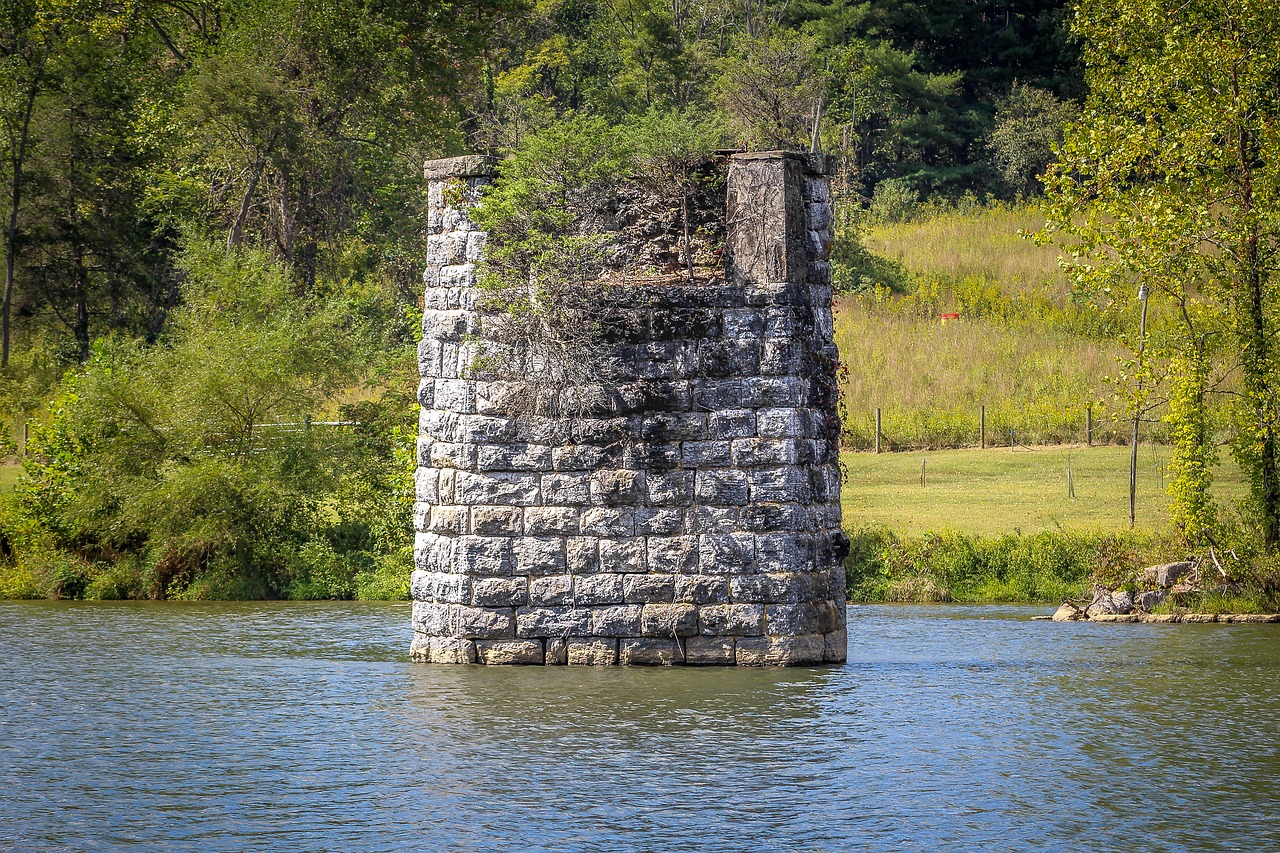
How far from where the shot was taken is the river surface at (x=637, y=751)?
30.6 feet

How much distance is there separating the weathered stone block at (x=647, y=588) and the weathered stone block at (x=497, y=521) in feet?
3.81

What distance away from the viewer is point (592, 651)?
13.9m

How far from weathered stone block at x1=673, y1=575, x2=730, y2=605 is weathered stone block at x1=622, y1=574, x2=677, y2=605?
7 centimetres

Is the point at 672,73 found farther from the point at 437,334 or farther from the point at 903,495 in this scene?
the point at 437,334

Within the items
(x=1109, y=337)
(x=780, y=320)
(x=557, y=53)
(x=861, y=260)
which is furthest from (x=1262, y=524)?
(x=557, y=53)

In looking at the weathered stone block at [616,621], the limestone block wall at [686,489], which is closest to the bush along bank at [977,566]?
the limestone block wall at [686,489]

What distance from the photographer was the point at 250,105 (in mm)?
29156

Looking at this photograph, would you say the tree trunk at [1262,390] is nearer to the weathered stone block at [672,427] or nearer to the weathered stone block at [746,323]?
the weathered stone block at [746,323]

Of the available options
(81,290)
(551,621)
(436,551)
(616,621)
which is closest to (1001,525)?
(616,621)

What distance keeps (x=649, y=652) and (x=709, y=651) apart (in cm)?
57

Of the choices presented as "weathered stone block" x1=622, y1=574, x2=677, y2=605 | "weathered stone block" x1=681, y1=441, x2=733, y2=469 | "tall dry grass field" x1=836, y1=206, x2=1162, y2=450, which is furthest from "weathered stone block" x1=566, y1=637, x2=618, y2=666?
"tall dry grass field" x1=836, y1=206, x2=1162, y2=450

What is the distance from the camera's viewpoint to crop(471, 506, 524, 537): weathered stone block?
553 inches

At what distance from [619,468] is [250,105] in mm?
18274

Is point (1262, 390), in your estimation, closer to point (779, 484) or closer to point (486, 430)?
point (779, 484)
